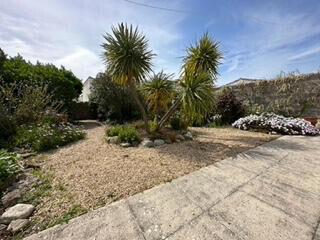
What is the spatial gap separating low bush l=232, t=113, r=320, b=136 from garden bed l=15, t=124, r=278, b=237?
1737 millimetres

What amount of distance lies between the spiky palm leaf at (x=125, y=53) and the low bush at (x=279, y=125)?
4793 mm

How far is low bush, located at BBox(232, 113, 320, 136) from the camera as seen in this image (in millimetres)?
5973

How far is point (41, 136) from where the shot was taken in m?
4.49

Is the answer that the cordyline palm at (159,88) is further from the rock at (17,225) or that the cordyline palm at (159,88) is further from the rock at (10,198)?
the rock at (17,225)

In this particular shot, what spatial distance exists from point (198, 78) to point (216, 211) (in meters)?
3.32

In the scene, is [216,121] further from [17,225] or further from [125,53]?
[17,225]

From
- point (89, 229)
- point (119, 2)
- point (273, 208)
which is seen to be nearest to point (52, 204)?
point (89, 229)

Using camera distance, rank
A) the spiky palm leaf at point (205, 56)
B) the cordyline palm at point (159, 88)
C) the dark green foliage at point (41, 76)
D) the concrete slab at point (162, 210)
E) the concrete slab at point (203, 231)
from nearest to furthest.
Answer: the concrete slab at point (203, 231) → the concrete slab at point (162, 210) → the spiky palm leaf at point (205, 56) → the cordyline palm at point (159, 88) → the dark green foliage at point (41, 76)

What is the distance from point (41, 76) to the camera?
7.79 metres

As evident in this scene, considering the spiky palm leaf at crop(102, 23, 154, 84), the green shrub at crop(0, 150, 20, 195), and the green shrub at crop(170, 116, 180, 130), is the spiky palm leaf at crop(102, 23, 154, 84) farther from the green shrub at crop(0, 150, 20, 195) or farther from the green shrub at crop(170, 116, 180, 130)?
the green shrub at crop(0, 150, 20, 195)

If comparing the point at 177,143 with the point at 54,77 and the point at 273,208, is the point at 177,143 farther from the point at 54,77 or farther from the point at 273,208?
the point at 54,77

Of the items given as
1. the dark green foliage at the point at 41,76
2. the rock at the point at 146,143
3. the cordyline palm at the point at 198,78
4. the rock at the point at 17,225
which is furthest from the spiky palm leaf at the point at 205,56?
the dark green foliage at the point at 41,76

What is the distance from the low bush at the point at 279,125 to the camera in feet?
19.6

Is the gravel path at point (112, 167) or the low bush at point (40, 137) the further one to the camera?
the low bush at point (40, 137)
